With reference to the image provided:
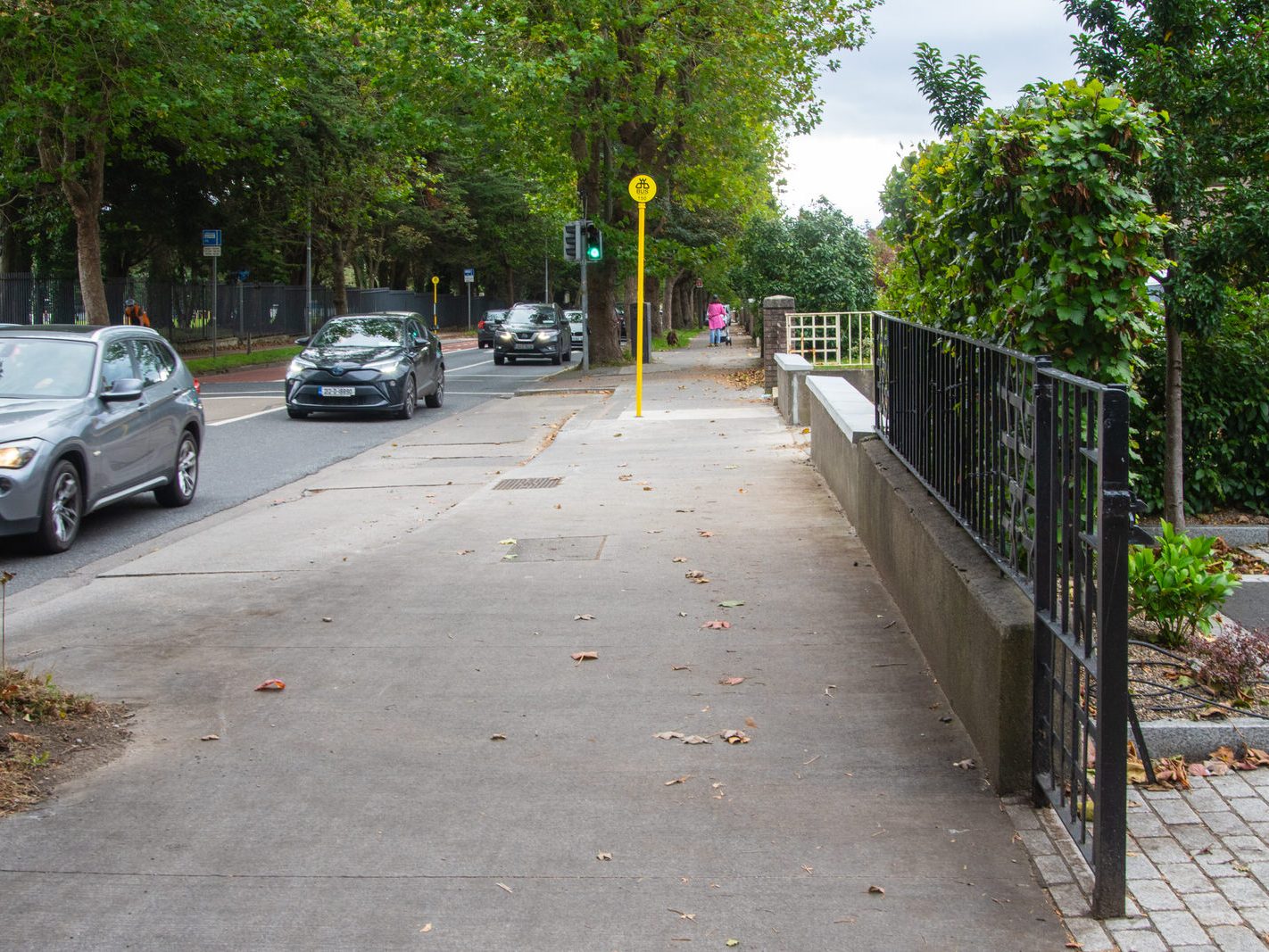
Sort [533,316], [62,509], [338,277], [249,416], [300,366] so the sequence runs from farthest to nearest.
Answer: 1. [338,277]
2. [533,316]
3. [249,416]
4. [300,366]
5. [62,509]

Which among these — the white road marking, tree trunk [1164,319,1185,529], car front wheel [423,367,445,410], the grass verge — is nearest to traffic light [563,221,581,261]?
car front wheel [423,367,445,410]

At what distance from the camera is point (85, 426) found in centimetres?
1052

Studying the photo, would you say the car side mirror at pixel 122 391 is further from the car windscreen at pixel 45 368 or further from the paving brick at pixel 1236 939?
the paving brick at pixel 1236 939

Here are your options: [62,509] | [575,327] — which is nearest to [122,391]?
[62,509]

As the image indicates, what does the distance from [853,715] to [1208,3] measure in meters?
7.51

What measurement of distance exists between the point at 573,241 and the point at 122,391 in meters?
17.9

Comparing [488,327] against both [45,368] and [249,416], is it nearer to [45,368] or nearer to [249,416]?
[249,416]

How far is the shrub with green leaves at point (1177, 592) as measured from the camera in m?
5.88

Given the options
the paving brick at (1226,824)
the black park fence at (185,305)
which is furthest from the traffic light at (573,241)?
the paving brick at (1226,824)

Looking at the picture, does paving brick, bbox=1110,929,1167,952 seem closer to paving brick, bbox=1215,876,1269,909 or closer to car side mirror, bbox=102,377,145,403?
paving brick, bbox=1215,876,1269,909

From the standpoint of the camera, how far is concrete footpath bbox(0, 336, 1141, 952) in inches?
150

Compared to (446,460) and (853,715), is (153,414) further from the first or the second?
(853,715)

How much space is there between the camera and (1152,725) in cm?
502

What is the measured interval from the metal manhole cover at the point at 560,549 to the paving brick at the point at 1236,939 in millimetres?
5651
